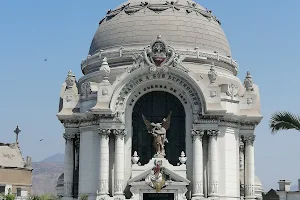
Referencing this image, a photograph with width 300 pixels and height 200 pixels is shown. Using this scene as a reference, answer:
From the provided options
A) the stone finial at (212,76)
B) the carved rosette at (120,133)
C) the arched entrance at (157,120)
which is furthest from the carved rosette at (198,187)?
the stone finial at (212,76)

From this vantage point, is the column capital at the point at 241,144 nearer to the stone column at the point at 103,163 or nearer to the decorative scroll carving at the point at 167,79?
the decorative scroll carving at the point at 167,79

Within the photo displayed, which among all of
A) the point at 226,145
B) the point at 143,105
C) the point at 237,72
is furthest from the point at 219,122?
the point at 237,72

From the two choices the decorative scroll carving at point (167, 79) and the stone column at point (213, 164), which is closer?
the stone column at point (213, 164)

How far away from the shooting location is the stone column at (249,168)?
4788 cm

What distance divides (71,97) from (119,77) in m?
5.06

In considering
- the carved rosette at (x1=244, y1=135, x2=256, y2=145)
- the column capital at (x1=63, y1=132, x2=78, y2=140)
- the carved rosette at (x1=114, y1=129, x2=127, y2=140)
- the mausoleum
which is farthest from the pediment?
the column capital at (x1=63, y1=132, x2=78, y2=140)

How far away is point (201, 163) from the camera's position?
44.8 meters

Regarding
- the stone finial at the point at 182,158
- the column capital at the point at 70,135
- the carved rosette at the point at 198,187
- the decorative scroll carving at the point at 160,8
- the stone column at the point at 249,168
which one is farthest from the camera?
the decorative scroll carving at the point at 160,8

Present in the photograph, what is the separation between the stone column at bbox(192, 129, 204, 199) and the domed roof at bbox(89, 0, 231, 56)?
7.90 meters

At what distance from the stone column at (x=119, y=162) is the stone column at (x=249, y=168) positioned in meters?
9.13

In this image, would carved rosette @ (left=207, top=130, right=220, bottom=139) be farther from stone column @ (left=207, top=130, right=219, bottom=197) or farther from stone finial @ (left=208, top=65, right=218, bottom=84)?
stone finial @ (left=208, top=65, right=218, bottom=84)

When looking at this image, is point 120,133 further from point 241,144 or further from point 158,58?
point 241,144

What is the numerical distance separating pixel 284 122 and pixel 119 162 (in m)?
14.1

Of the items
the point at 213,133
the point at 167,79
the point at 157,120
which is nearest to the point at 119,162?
the point at 157,120
